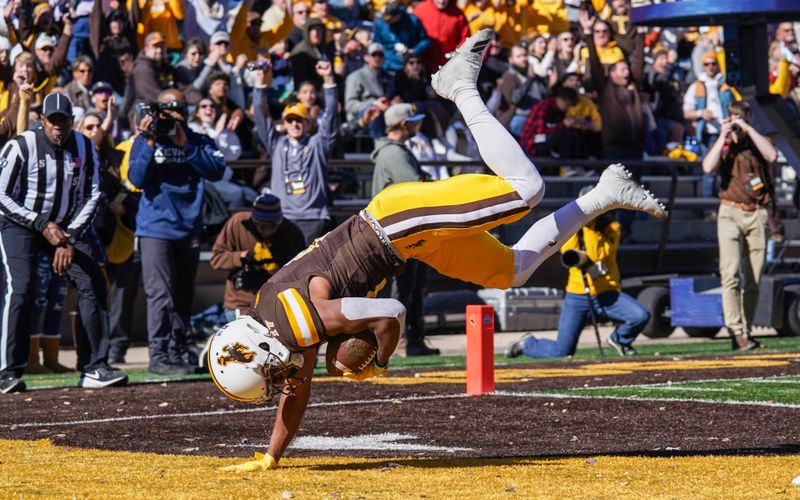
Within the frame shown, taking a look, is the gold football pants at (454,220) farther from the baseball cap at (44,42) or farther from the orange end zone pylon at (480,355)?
the baseball cap at (44,42)

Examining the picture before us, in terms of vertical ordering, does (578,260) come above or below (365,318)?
below

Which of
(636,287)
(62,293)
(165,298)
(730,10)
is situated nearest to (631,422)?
(730,10)

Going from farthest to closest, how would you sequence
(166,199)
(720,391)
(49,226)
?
1. (166,199)
2. (49,226)
3. (720,391)

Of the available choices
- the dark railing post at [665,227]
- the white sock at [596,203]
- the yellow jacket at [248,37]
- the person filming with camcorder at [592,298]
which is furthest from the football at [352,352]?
the dark railing post at [665,227]

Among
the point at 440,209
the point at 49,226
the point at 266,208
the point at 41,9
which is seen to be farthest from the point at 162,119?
the point at 440,209

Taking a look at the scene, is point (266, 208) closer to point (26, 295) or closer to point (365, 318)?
point (26, 295)

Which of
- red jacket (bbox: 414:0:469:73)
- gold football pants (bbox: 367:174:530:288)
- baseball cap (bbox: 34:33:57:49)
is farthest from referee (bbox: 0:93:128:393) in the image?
red jacket (bbox: 414:0:469:73)

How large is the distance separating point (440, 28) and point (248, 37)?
2.47 metres

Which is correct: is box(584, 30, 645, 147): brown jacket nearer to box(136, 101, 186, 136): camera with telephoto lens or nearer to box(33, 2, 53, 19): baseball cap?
box(33, 2, 53, 19): baseball cap

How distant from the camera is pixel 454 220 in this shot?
6699mm

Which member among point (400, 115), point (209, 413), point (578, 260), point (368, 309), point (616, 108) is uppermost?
point (400, 115)

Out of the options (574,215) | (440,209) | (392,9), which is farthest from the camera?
(392,9)

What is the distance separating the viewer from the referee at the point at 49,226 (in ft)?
34.6

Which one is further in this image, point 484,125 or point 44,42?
point 44,42
